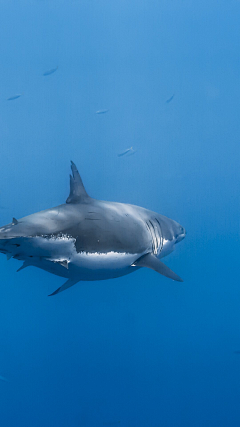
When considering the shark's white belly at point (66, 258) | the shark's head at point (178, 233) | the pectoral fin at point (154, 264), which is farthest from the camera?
the shark's head at point (178, 233)

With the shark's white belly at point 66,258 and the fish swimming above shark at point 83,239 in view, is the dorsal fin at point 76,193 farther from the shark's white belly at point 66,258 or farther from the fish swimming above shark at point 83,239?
the shark's white belly at point 66,258

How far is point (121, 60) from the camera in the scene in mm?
5719

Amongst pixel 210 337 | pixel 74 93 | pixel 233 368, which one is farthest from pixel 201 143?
pixel 233 368

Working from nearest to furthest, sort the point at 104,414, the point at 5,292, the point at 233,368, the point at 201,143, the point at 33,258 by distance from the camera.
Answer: the point at 33,258, the point at 104,414, the point at 233,368, the point at 5,292, the point at 201,143

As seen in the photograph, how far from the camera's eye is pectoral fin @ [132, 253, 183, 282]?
2210 millimetres

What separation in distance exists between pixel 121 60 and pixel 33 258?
16.7ft

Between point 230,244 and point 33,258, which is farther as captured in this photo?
point 230,244

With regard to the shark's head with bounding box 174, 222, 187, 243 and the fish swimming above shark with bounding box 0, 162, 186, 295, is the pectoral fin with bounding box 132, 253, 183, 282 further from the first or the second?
the shark's head with bounding box 174, 222, 187, 243

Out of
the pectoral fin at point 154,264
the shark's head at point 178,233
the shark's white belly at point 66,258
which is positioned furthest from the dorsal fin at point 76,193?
the shark's head at point 178,233

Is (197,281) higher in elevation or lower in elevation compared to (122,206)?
lower

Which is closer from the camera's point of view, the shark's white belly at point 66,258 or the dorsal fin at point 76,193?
the shark's white belly at point 66,258

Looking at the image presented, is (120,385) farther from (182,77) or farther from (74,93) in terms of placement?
(182,77)

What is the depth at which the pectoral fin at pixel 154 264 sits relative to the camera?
2210mm

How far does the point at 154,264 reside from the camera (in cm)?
229
